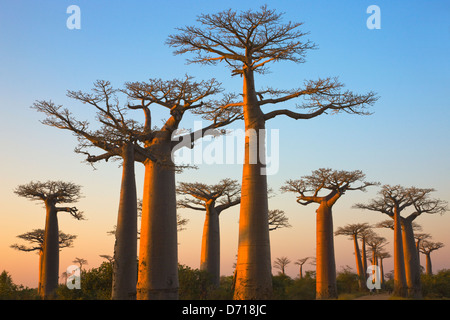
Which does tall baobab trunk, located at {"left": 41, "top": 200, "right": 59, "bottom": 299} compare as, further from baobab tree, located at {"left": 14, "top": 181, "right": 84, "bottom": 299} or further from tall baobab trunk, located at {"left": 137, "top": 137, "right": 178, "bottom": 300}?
tall baobab trunk, located at {"left": 137, "top": 137, "right": 178, "bottom": 300}

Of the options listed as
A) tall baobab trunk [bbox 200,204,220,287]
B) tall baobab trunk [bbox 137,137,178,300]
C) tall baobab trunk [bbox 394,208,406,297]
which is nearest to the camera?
tall baobab trunk [bbox 137,137,178,300]

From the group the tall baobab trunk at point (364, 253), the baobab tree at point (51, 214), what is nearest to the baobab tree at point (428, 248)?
the tall baobab trunk at point (364, 253)

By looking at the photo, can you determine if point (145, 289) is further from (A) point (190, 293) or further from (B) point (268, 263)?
(A) point (190, 293)

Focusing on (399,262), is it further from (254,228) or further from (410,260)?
(254,228)

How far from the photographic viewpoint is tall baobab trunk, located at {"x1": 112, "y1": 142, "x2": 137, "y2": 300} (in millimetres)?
11281

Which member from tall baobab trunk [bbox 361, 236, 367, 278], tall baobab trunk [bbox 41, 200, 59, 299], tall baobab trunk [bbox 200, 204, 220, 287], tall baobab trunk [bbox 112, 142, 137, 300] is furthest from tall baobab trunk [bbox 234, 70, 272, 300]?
tall baobab trunk [bbox 361, 236, 367, 278]

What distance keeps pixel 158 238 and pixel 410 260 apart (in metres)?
16.8

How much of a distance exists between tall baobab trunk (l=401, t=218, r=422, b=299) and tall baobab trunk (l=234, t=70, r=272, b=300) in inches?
588

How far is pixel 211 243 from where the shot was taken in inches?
930

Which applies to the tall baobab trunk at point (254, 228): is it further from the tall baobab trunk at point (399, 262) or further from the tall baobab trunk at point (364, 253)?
the tall baobab trunk at point (364, 253)

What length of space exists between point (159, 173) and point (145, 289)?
3348 mm

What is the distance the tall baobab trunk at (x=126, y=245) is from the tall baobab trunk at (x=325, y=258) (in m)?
10.6

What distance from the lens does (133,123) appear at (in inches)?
535
